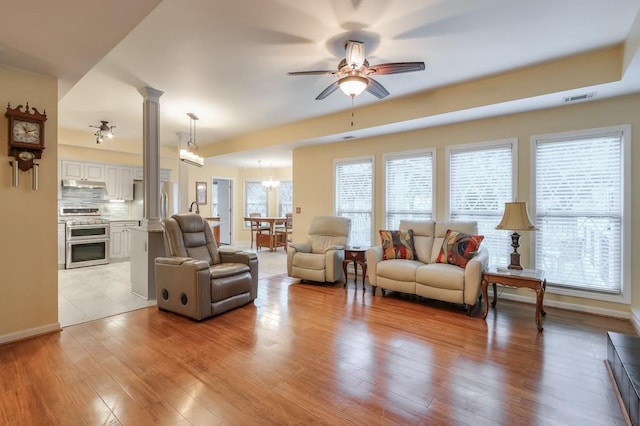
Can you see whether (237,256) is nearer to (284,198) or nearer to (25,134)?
(25,134)

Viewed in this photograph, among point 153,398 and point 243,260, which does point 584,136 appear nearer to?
point 243,260

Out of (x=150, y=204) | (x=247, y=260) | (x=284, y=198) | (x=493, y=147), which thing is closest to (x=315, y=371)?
(x=247, y=260)

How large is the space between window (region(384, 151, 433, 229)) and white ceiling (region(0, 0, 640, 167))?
2.83 feet

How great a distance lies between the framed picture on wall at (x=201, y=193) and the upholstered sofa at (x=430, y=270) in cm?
604

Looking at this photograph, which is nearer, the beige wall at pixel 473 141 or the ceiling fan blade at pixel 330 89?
the ceiling fan blade at pixel 330 89

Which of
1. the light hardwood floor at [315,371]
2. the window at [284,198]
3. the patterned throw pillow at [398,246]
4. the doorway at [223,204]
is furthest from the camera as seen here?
the window at [284,198]

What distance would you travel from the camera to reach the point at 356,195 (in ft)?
18.7

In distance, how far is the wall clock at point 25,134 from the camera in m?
2.75

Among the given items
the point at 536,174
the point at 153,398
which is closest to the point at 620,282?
the point at 536,174

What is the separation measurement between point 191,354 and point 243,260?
1.55 metres

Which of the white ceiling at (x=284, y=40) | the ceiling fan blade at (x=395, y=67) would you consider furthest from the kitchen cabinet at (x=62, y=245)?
the ceiling fan blade at (x=395, y=67)

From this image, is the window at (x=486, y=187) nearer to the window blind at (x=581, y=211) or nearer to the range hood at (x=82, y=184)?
the window blind at (x=581, y=211)

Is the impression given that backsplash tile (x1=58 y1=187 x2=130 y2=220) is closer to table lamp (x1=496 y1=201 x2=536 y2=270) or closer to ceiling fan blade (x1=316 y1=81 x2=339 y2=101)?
ceiling fan blade (x1=316 y1=81 x2=339 y2=101)

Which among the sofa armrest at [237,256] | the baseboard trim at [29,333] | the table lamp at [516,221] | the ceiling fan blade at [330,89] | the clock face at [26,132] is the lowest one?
the baseboard trim at [29,333]
